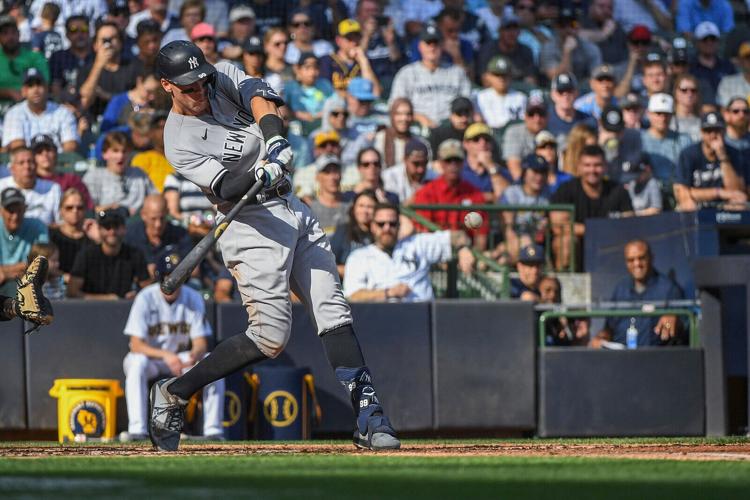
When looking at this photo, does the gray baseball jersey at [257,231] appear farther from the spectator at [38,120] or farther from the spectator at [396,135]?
the spectator at [38,120]

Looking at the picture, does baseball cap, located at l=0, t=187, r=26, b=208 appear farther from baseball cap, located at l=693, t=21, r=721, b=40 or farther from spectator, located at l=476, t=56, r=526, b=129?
baseball cap, located at l=693, t=21, r=721, b=40

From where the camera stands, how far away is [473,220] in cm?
1061

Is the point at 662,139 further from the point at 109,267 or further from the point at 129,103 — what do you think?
the point at 109,267

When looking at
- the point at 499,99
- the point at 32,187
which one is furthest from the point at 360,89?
the point at 32,187

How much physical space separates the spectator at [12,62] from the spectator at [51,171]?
158cm

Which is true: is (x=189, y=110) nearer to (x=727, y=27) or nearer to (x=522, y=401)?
(x=522, y=401)

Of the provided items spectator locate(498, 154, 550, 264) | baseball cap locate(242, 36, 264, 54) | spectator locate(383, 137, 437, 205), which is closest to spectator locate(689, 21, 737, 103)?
spectator locate(498, 154, 550, 264)

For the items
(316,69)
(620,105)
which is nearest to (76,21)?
(316,69)

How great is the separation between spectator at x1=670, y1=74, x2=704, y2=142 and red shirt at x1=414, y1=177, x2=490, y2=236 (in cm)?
266

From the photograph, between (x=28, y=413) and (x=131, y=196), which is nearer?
(x=28, y=413)

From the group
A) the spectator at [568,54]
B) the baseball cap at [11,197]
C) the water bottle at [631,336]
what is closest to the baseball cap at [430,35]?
the spectator at [568,54]

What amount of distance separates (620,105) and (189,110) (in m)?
8.02

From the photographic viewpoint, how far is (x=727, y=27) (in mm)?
15539

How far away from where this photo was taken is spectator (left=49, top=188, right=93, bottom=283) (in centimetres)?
1037
